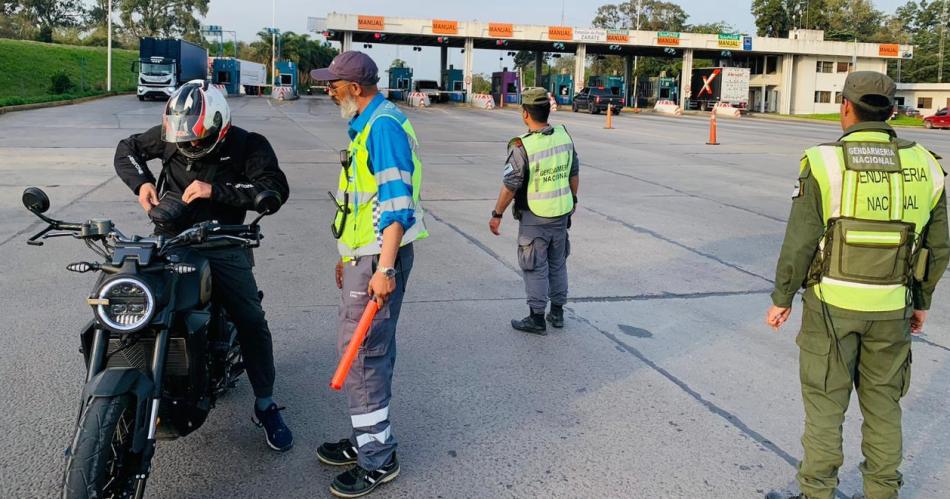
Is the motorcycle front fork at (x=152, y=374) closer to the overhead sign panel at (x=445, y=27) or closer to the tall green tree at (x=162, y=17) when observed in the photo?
the overhead sign panel at (x=445, y=27)

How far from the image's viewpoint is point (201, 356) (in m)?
3.53

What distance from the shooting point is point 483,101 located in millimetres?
59594

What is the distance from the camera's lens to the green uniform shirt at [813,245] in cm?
330

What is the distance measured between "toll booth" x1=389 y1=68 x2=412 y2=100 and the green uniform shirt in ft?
208

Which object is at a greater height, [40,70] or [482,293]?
[40,70]

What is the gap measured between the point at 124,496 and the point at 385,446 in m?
1.12

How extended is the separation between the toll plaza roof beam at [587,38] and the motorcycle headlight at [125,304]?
5950 centimetres

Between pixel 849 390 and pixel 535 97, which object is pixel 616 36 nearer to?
pixel 535 97

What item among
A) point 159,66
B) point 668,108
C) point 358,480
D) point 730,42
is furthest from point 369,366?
point 730,42

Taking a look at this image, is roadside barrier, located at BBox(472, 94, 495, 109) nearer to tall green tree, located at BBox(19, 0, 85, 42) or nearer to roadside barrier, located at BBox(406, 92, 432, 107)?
roadside barrier, located at BBox(406, 92, 432, 107)

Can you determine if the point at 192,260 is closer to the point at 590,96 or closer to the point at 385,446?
the point at 385,446

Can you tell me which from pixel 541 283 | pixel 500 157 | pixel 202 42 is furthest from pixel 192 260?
pixel 202 42

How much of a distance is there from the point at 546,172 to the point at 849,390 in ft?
10.2

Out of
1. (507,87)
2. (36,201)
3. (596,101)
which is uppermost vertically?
(507,87)
